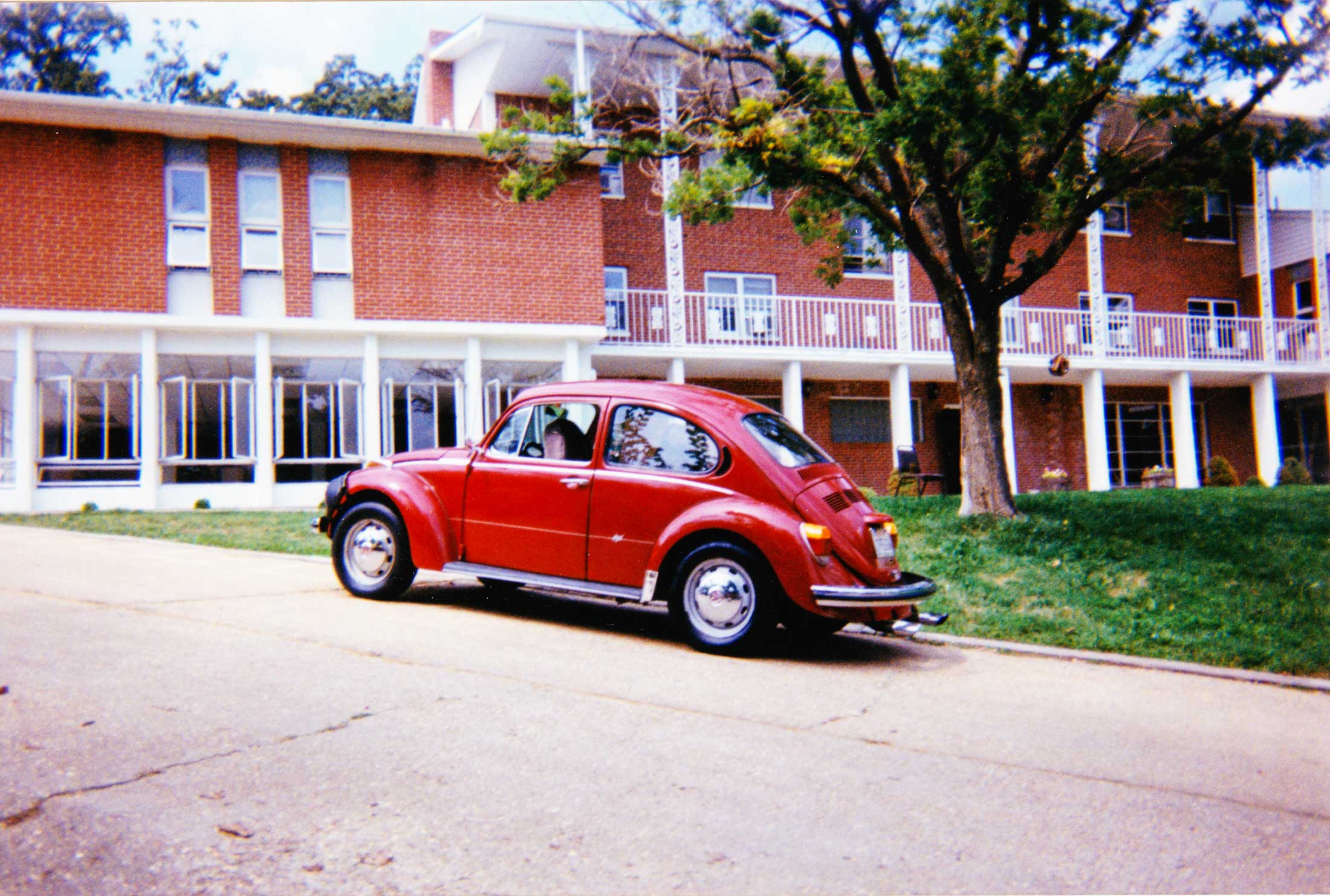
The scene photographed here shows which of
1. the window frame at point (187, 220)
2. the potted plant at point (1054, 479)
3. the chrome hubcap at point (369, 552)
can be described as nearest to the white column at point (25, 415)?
the window frame at point (187, 220)

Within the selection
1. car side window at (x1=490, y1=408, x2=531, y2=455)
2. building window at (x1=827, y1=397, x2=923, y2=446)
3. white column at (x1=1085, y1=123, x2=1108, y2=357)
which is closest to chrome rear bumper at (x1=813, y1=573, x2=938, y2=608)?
car side window at (x1=490, y1=408, x2=531, y2=455)

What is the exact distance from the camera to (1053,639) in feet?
23.3

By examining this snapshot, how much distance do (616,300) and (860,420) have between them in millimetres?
6771

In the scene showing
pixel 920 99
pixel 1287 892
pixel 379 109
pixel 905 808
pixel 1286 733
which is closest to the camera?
pixel 1287 892

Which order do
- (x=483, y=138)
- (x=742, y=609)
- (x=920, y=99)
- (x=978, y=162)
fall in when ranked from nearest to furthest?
(x=742, y=609) → (x=920, y=99) → (x=978, y=162) → (x=483, y=138)

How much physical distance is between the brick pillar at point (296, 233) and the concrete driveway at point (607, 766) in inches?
482

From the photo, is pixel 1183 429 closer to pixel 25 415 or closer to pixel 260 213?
pixel 260 213

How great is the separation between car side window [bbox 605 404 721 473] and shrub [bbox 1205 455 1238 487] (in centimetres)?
2142

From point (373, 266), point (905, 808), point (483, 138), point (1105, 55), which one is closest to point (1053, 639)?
point (905, 808)

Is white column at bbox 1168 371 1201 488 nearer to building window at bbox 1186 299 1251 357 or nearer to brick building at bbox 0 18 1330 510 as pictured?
brick building at bbox 0 18 1330 510

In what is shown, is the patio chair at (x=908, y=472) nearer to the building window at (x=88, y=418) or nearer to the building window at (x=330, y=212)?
the building window at (x=330, y=212)

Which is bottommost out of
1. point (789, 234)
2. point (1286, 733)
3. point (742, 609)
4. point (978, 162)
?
point (1286, 733)

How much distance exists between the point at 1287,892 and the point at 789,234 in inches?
842

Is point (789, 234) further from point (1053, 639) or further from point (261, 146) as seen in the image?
point (1053, 639)
